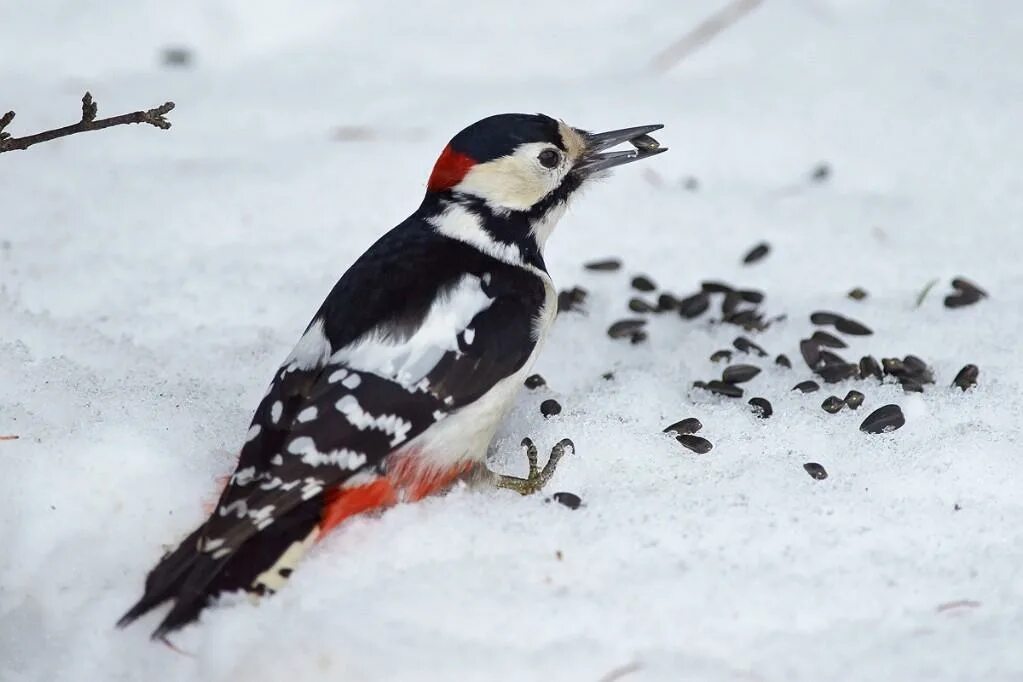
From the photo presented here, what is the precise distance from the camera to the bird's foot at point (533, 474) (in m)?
3.33

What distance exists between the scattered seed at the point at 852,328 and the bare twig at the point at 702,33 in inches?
87.4

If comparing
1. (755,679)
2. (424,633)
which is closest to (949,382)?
(755,679)

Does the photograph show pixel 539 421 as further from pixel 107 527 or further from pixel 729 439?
pixel 107 527

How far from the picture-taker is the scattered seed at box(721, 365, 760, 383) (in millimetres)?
4004

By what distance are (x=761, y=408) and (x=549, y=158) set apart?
0.91 metres

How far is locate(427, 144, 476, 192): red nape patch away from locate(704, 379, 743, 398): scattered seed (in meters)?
0.98

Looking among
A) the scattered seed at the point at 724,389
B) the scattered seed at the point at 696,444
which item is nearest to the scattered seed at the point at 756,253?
the scattered seed at the point at 724,389

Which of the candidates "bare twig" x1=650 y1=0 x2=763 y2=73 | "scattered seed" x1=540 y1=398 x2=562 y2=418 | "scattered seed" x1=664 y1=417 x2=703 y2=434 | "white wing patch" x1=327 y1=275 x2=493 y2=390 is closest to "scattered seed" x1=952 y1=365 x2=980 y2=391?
"scattered seed" x1=664 y1=417 x2=703 y2=434

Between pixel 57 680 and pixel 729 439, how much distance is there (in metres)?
1.75

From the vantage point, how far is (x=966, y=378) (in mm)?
3797

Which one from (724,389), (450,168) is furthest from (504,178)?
(724,389)

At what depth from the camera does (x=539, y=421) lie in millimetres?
3682

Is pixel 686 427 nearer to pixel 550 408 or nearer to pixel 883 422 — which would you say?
pixel 550 408

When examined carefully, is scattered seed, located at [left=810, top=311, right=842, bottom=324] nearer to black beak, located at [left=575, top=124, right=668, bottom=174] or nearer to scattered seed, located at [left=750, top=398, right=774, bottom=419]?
scattered seed, located at [left=750, top=398, right=774, bottom=419]
